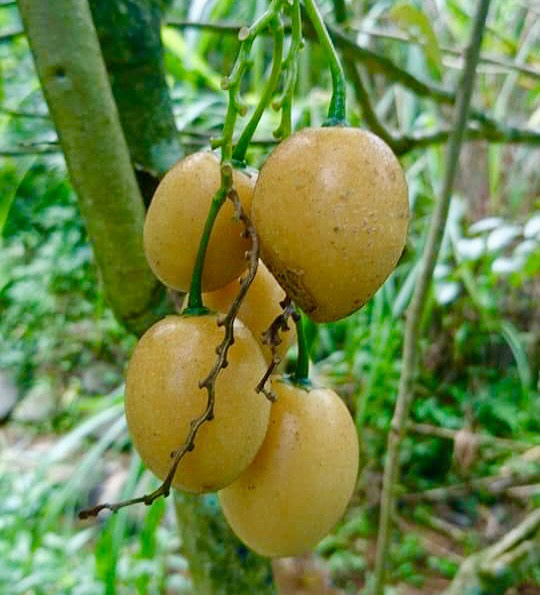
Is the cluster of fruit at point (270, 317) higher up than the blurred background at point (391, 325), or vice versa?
the cluster of fruit at point (270, 317)

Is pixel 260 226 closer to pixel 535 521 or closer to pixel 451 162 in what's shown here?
pixel 451 162

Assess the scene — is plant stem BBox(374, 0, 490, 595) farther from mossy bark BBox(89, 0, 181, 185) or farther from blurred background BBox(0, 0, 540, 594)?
mossy bark BBox(89, 0, 181, 185)

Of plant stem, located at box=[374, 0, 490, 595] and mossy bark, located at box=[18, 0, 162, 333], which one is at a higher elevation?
mossy bark, located at box=[18, 0, 162, 333]

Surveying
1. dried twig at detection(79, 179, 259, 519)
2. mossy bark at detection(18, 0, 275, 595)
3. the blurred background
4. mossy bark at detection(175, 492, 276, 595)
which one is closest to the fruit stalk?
dried twig at detection(79, 179, 259, 519)

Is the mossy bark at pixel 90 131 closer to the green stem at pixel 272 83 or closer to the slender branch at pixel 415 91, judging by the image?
the green stem at pixel 272 83

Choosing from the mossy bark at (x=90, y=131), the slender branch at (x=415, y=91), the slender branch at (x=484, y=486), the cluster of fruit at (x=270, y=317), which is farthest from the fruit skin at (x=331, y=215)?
the slender branch at (x=484, y=486)

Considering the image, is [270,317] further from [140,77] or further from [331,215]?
[140,77]

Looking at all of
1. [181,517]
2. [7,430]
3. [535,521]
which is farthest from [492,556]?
[7,430]
